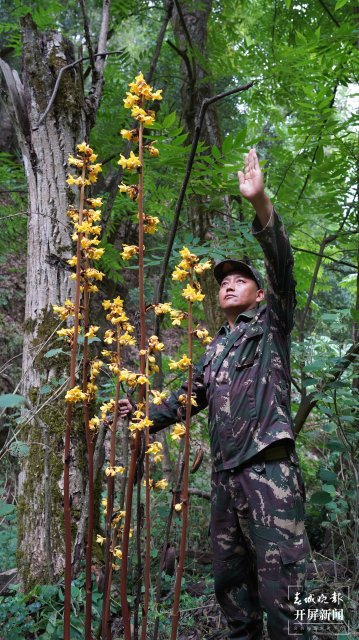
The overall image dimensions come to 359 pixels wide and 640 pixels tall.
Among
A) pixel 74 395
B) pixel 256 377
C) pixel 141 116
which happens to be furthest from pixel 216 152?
pixel 74 395

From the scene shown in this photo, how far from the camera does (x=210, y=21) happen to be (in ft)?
17.7

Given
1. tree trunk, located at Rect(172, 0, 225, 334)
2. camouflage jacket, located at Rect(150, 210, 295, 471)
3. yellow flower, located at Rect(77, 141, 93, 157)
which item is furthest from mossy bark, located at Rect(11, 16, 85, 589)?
tree trunk, located at Rect(172, 0, 225, 334)

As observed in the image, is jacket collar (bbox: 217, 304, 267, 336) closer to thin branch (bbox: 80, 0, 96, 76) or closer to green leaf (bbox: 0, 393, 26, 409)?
green leaf (bbox: 0, 393, 26, 409)

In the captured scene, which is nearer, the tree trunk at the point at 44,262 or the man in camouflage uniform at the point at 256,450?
the man in camouflage uniform at the point at 256,450

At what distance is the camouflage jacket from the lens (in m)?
2.12

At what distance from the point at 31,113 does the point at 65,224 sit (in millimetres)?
772

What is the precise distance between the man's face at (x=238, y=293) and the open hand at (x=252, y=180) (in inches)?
28.5

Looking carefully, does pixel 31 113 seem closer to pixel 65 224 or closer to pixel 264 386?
pixel 65 224

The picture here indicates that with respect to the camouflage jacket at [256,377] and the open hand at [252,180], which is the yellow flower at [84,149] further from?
the camouflage jacket at [256,377]

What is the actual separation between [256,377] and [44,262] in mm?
1458

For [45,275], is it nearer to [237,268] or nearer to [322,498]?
[237,268]

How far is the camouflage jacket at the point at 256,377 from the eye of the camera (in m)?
2.12

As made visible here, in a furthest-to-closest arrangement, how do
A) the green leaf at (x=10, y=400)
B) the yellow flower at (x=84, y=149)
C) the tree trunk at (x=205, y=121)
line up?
the tree trunk at (x=205, y=121) → the yellow flower at (x=84, y=149) → the green leaf at (x=10, y=400)

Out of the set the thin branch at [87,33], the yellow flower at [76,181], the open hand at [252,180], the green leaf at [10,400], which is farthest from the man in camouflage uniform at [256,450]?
the thin branch at [87,33]
